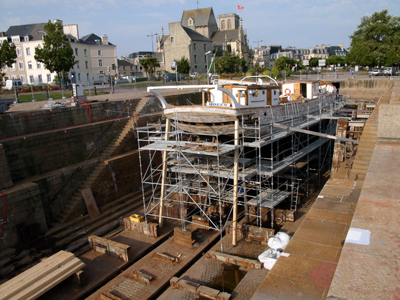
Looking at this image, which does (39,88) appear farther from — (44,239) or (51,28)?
(44,239)

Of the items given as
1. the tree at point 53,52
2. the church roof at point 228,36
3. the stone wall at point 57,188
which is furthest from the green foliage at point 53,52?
the church roof at point 228,36

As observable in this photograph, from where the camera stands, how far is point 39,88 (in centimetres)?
3005

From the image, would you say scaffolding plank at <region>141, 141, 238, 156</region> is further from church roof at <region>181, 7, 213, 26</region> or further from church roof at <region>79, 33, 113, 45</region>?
church roof at <region>181, 7, 213, 26</region>

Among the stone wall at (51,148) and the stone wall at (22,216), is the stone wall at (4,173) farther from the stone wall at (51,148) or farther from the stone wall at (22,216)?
the stone wall at (51,148)

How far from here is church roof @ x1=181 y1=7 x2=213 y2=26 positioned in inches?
2776

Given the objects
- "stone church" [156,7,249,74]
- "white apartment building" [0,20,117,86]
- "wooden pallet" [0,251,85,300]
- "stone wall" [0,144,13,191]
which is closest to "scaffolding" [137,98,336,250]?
"wooden pallet" [0,251,85,300]

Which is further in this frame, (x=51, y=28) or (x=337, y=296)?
(x=51, y=28)

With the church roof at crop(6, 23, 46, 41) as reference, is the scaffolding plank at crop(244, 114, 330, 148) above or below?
below

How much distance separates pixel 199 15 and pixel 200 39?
14.6 m

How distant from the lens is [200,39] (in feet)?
198

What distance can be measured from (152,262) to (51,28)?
22386 millimetres

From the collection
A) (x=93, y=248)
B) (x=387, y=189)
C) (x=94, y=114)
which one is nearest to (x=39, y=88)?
(x=94, y=114)

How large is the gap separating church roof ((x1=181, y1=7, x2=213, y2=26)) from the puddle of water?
68.5 meters

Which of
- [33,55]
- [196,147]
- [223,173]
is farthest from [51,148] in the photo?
[33,55]
